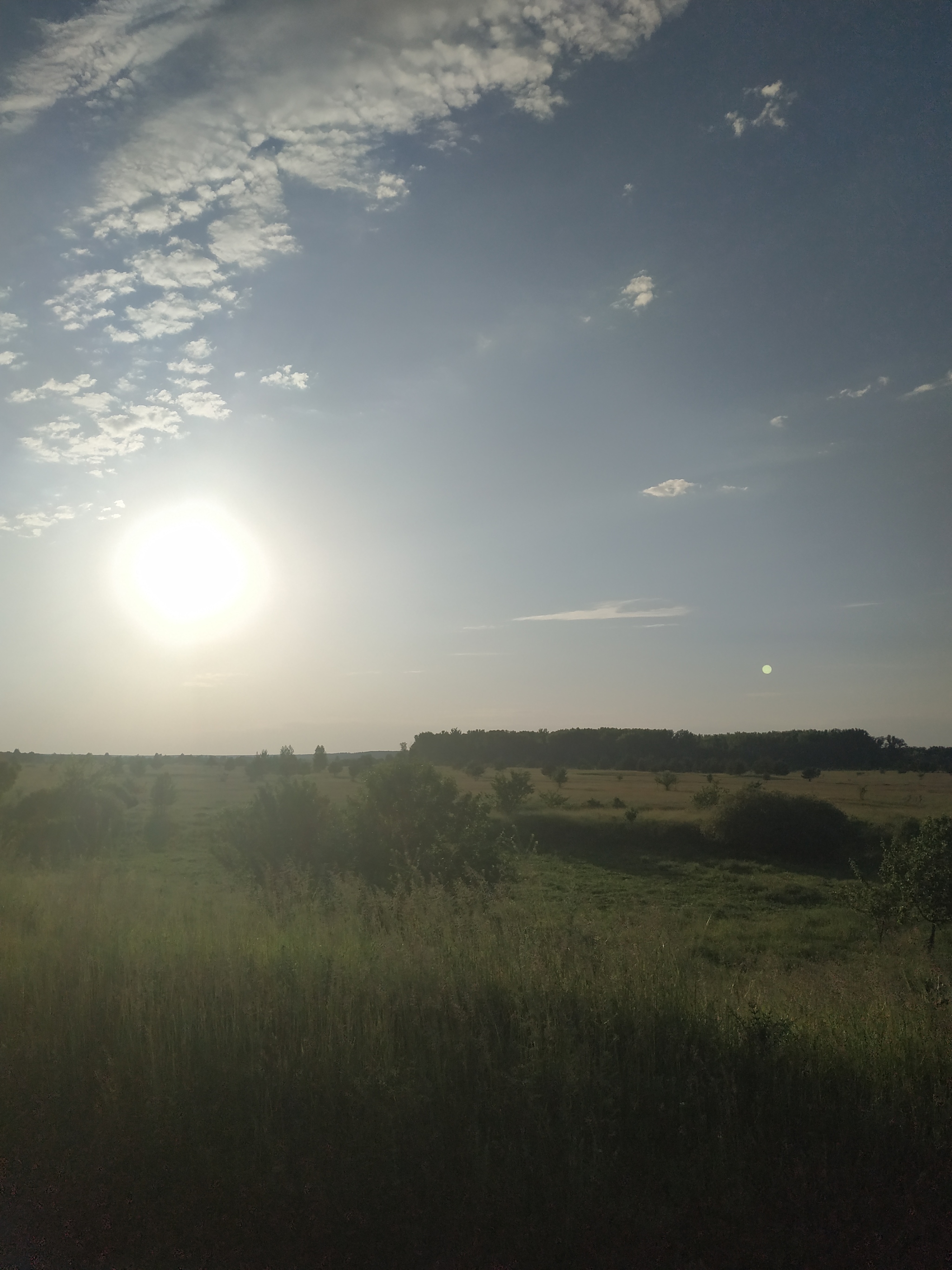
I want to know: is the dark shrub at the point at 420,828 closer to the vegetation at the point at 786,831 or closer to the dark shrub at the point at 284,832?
the dark shrub at the point at 284,832

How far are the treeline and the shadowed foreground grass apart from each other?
96697 mm

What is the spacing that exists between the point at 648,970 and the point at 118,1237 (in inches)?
145

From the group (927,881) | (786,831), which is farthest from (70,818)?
(786,831)

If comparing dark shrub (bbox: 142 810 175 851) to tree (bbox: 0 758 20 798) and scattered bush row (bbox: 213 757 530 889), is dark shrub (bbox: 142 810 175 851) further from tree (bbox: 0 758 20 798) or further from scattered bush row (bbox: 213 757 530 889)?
scattered bush row (bbox: 213 757 530 889)

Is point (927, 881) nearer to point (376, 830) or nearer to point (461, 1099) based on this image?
point (376, 830)

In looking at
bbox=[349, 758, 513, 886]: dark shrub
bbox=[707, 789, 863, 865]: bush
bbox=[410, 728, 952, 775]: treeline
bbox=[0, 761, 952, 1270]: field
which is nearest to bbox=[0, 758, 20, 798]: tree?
bbox=[349, 758, 513, 886]: dark shrub

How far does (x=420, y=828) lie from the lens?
19.6 meters

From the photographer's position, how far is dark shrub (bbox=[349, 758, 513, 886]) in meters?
18.4

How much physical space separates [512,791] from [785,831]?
16.1m

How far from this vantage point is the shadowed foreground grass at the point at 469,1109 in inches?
148

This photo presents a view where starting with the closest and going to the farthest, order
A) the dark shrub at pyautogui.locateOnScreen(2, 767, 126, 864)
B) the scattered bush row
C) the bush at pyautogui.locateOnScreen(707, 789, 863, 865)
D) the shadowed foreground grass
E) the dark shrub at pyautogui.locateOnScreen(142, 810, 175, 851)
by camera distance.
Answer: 1. the shadowed foreground grass
2. the scattered bush row
3. the dark shrub at pyautogui.locateOnScreen(2, 767, 126, 864)
4. the dark shrub at pyautogui.locateOnScreen(142, 810, 175, 851)
5. the bush at pyautogui.locateOnScreen(707, 789, 863, 865)

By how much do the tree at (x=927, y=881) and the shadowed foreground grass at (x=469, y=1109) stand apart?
44.5 feet

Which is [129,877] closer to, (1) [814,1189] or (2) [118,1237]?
(2) [118,1237]

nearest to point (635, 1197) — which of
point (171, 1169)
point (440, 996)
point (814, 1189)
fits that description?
point (814, 1189)
